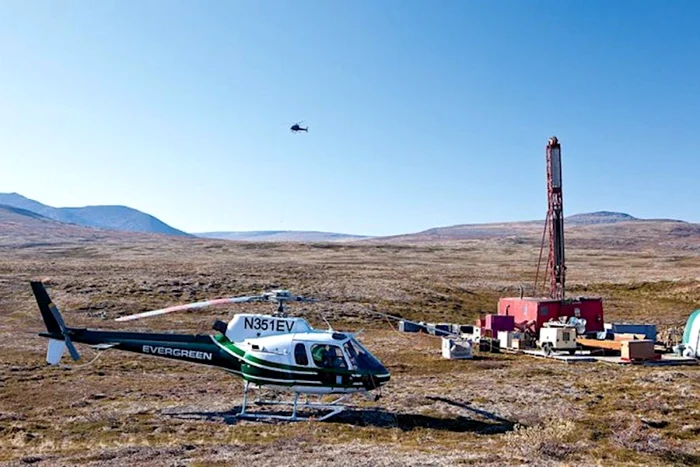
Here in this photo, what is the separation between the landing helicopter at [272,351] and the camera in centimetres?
1877

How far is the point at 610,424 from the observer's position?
59.1 feet

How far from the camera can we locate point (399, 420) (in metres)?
18.9

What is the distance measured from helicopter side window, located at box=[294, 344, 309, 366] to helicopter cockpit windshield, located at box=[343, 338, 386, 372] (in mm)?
1323

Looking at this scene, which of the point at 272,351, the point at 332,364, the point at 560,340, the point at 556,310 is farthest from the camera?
the point at 556,310

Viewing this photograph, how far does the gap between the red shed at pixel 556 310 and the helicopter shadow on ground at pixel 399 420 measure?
55.6 feet

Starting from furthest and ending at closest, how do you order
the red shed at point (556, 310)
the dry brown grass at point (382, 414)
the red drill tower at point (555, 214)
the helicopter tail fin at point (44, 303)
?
the red drill tower at point (555, 214) → the red shed at point (556, 310) → the helicopter tail fin at point (44, 303) → the dry brown grass at point (382, 414)

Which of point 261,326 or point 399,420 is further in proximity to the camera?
point 261,326

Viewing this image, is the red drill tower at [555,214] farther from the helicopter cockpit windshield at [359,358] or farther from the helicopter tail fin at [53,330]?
the helicopter tail fin at [53,330]

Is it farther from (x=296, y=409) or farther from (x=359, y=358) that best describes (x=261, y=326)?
(x=359, y=358)

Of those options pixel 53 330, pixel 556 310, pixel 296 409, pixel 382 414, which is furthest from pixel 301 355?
pixel 556 310

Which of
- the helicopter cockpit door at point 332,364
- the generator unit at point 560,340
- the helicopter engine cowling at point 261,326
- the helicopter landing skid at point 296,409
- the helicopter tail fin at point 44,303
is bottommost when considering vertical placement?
the helicopter landing skid at point 296,409

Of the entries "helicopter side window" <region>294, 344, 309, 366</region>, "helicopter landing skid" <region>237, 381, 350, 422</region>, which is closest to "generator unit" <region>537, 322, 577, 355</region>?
"helicopter landing skid" <region>237, 381, 350, 422</region>

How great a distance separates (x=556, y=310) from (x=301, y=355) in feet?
71.4

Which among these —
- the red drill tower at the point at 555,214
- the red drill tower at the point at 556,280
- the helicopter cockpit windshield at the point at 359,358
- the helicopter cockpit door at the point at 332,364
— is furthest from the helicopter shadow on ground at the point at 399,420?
the red drill tower at the point at 555,214
